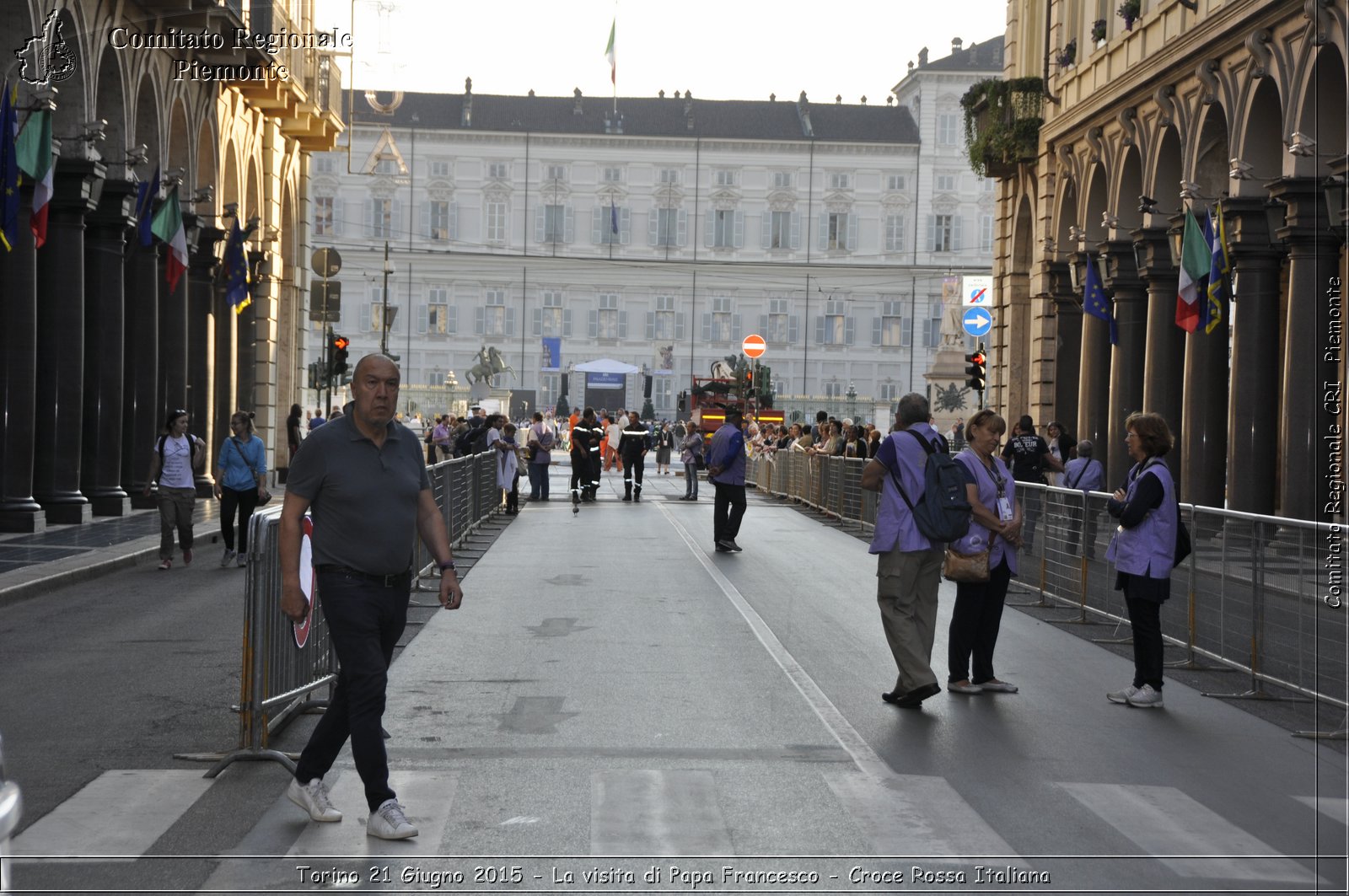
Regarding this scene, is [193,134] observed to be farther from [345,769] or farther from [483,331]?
[483,331]

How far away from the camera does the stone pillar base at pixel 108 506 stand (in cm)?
2620

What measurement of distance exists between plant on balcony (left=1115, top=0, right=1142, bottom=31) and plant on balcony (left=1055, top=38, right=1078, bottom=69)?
Result: 3798 millimetres

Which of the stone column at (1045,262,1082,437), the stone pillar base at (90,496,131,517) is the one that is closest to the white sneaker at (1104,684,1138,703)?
the stone pillar base at (90,496,131,517)

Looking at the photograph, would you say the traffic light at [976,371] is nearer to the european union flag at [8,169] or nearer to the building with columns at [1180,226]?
the building with columns at [1180,226]

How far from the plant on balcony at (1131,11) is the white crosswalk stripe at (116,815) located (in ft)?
77.7

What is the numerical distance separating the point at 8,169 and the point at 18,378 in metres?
3.54

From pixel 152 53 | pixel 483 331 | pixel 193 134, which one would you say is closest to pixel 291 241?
pixel 193 134

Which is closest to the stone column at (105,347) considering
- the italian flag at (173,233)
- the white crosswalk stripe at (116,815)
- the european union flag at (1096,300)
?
the italian flag at (173,233)

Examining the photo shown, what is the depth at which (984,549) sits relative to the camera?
36.2 ft

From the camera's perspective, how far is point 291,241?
43.4 meters

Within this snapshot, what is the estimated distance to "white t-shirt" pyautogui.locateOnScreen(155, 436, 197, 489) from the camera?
18984 millimetres

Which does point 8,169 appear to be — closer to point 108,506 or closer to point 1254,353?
point 108,506

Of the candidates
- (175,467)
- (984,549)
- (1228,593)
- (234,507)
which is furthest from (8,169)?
(1228,593)

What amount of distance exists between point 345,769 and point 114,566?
449 inches
